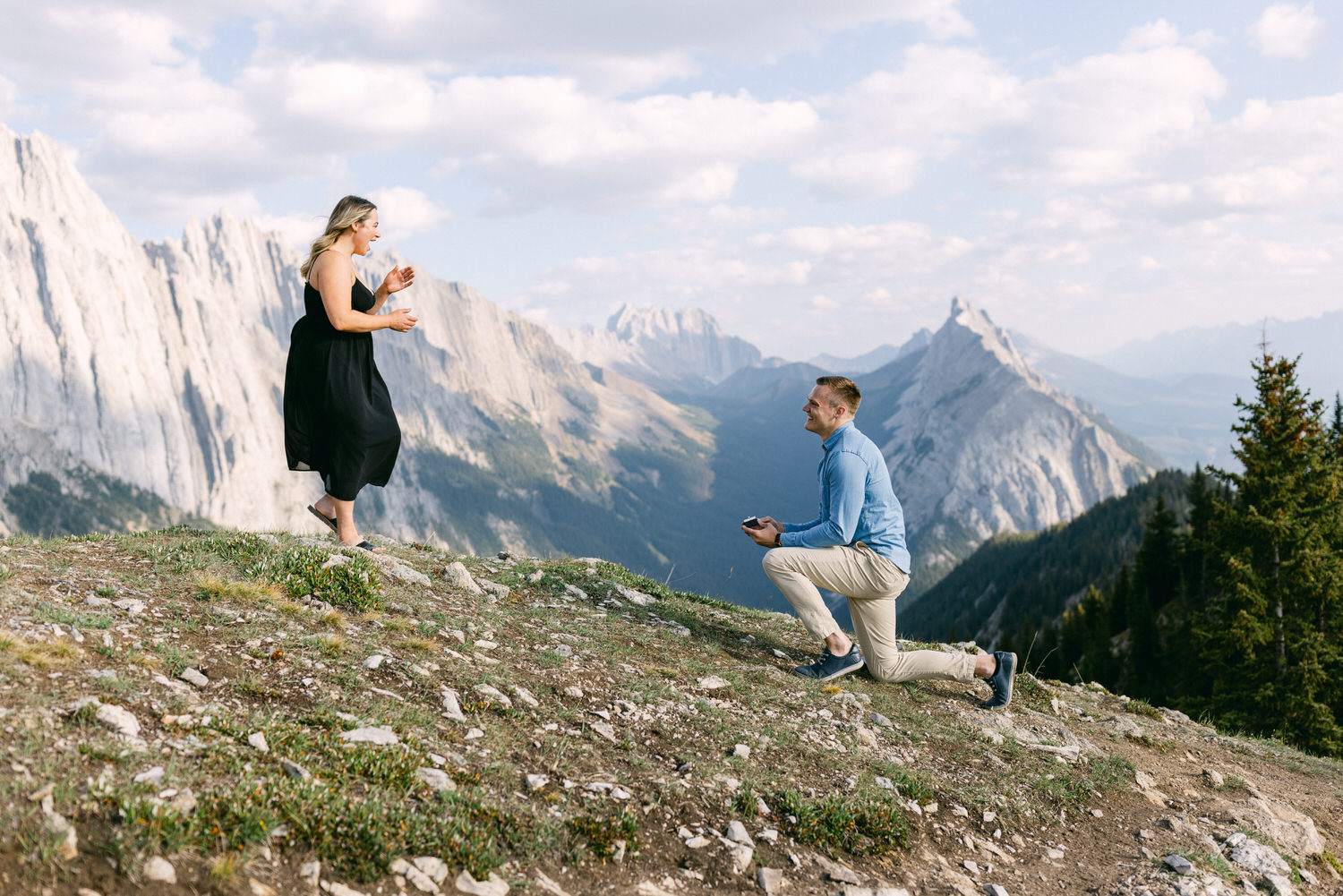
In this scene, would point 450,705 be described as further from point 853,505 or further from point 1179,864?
point 1179,864

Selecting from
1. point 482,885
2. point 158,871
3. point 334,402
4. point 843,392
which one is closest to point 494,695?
point 482,885

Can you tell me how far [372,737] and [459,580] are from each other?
5362 millimetres

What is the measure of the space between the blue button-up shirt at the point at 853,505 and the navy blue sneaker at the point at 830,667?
154 centimetres

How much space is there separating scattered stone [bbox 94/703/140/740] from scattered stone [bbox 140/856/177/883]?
4.66 feet

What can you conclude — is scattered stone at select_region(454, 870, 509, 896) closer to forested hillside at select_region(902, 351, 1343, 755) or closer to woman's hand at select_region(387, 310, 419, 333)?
Answer: woman's hand at select_region(387, 310, 419, 333)

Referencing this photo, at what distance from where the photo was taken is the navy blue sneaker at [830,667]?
33.5 feet

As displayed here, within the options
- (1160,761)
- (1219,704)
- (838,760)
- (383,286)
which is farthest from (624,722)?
(1219,704)

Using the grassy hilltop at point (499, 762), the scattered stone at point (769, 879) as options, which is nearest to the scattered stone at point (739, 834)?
the grassy hilltop at point (499, 762)

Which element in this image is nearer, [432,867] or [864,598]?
[432,867]

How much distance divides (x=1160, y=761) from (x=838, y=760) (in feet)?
17.5

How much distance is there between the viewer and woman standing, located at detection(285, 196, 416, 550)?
9.54 m

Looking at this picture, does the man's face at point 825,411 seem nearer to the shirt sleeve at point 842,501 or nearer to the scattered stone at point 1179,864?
the shirt sleeve at point 842,501

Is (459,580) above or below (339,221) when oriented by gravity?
below

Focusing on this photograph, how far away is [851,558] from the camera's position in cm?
977
